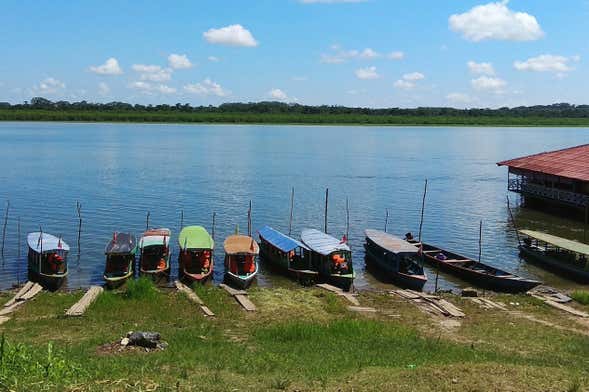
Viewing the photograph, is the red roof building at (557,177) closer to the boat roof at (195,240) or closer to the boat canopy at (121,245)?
the boat roof at (195,240)

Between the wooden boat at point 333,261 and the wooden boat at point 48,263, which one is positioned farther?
the wooden boat at point 333,261

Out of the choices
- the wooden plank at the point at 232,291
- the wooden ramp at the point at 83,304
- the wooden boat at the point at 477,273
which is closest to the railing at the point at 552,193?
the wooden boat at the point at 477,273

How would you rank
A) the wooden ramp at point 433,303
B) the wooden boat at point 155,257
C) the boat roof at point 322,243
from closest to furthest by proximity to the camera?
the wooden ramp at point 433,303 < the wooden boat at point 155,257 < the boat roof at point 322,243

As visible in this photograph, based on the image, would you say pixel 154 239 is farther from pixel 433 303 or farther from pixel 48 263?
pixel 433 303

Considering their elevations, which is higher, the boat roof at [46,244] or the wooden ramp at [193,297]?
the boat roof at [46,244]

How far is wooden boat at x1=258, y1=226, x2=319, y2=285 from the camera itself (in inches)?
1249

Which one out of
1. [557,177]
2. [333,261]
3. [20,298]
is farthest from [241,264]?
[557,177]

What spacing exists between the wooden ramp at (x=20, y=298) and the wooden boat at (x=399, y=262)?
16904 mm

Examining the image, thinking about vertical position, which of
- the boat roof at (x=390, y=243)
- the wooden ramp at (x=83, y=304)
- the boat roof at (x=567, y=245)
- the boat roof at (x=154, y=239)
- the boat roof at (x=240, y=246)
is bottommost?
the wooden ramp at (x=83, y=304)

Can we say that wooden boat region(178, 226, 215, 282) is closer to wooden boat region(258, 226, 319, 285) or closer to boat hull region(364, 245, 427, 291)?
wooden boat region(258, 226, 319, 285)

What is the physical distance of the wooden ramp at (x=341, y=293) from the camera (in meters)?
26.7

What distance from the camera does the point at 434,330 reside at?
22.3m

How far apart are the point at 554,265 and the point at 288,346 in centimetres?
2327

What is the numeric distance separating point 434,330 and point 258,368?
9.44m
